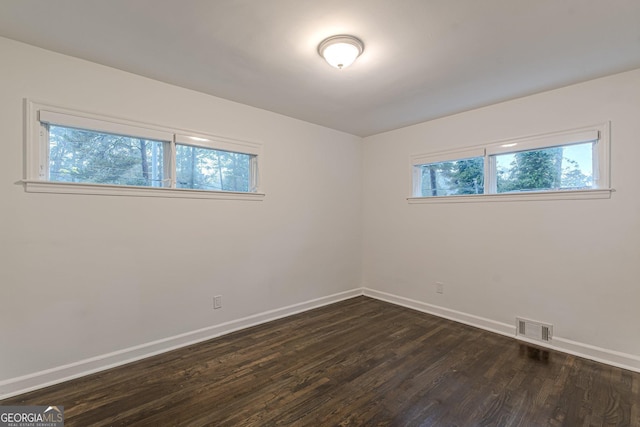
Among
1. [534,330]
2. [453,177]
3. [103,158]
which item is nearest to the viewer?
[103,158]

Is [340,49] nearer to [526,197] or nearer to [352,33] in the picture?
[352,33]

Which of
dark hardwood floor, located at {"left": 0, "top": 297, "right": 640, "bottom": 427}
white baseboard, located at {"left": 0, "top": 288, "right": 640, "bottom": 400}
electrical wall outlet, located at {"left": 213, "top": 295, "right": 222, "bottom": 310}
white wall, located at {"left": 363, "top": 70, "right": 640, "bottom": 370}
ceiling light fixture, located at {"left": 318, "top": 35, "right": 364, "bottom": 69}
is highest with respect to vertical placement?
ceiling light fixture, located at {"left": 318, "top": 35, "right": 364, "bottom": 69}

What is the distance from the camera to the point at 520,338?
2.97 meters

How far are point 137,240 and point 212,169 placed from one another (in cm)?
102

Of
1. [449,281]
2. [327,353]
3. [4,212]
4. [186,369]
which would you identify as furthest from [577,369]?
[4,212]

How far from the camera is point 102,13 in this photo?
1.78 meters

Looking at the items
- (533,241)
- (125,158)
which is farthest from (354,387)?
(125,158)

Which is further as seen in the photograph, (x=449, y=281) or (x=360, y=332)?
(x=449, y=281)

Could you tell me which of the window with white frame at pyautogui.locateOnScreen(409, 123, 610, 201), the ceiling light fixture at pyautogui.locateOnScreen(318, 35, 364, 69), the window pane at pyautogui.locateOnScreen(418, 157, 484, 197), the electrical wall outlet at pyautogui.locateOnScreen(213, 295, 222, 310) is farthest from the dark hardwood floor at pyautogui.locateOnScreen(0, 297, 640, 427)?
the ceiling light fixture at pyautogui.locateOnScreen(318, 35, 364, 69)

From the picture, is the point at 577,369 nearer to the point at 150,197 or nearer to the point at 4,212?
the point at 150,197

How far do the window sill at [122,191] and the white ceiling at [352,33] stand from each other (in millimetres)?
1015

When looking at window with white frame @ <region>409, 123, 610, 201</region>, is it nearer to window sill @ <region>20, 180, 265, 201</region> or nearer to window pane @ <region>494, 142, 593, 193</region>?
window pane @ <region>494, 142, 593, 193</region>

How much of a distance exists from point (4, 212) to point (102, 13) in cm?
154

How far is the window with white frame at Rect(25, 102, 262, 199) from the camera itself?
7.18 ft
